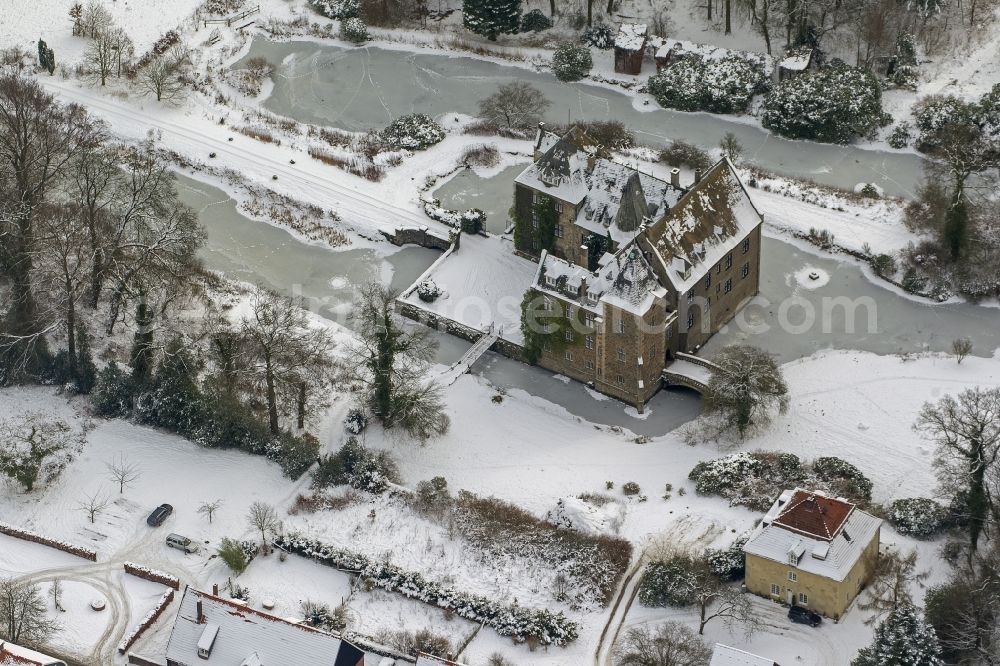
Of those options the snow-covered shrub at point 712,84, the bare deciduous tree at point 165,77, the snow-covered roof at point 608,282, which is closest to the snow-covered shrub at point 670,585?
the snow-covered roof at point 608,282

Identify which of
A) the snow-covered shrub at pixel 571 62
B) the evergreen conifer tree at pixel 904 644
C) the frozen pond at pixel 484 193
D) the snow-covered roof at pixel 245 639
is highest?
the snow-covered shrub at pixel 571 62

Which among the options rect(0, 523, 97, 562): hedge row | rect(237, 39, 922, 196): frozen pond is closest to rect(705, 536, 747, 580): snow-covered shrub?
rect(0, 523, 97, 562): hedge row

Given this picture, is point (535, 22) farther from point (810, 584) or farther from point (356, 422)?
point (810, 584)

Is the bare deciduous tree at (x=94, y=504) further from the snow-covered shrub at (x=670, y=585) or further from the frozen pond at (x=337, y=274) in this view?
the snow-covered shrub at (x=670, y=585)

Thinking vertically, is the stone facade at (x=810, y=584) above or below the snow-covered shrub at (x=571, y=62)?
below

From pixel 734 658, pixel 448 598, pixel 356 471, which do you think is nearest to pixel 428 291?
pixel 356 471

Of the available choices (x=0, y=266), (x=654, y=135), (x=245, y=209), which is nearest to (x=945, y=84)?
(x=654, y=135)

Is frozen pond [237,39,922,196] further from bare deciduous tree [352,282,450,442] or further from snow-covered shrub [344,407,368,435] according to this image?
snow-covered shrub [344,407,368,435]
